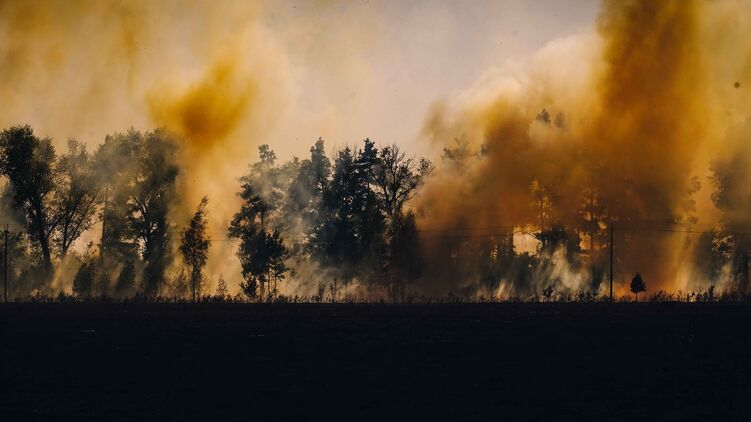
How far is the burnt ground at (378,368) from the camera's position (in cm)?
2925

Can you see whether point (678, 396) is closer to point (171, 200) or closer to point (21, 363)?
point (21, 363)

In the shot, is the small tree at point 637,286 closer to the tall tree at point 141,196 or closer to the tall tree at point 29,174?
the tall tree at point 141,196

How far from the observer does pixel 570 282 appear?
371 ft

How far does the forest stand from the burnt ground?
105 ft

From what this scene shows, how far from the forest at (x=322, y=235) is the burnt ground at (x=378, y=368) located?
32097 millimetres

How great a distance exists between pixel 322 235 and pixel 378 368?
2810 inches

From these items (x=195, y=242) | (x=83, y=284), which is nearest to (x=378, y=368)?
(x=195, y=242)

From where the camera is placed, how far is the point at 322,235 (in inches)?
4348

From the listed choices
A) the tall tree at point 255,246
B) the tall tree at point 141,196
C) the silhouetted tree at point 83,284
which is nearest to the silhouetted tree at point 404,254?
the tall tree at point 255,246

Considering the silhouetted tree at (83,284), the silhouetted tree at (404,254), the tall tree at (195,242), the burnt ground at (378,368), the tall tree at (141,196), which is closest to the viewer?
the burnt ground at (378,368)

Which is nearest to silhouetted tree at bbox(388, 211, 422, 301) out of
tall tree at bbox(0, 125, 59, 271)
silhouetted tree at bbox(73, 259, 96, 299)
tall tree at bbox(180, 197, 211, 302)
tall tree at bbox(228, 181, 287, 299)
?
tall tree at bbox(228, 181, 287, 299)

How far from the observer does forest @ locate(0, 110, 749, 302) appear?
340 ft

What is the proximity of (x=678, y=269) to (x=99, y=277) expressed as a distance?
6960cm

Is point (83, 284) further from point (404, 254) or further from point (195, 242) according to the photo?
point (404, 254)
